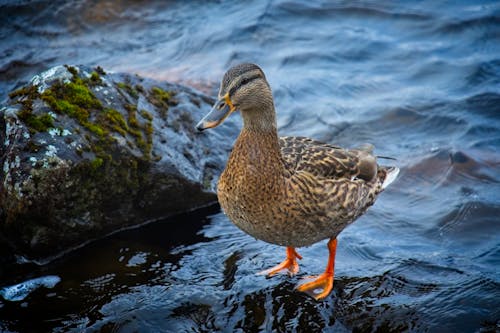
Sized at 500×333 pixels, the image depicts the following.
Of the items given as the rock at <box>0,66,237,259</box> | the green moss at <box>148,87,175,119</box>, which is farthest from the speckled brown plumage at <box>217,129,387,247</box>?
the green moss at <box>148,87,175,119</box>

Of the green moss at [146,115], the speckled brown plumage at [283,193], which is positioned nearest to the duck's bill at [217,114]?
the speckled brown plumage at [283,193]

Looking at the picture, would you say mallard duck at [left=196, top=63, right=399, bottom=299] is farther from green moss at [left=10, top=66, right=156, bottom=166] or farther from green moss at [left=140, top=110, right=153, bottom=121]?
green moss at [left=140, top=110, right=153, bottom=121]

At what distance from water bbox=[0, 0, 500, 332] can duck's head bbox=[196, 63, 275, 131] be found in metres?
1.60

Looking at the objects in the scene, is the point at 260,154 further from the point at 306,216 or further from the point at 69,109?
the point at 69,109

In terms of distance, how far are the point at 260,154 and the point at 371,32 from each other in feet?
20.5

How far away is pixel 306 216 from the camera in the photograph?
4941mm

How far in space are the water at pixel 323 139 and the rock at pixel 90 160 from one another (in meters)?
0.27

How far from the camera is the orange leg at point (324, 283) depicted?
17.1 ft

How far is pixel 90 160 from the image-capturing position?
562cm

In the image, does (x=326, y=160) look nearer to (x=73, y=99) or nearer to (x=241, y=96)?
(x=241, y=96)

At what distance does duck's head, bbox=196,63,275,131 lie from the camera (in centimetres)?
453

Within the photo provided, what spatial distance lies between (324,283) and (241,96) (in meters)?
1.90

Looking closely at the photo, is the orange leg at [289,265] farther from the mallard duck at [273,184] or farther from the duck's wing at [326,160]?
the duck's wing at [326,160]

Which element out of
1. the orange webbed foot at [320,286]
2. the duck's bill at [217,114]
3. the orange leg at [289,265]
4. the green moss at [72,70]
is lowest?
the orange webbed foot at [320,286]
